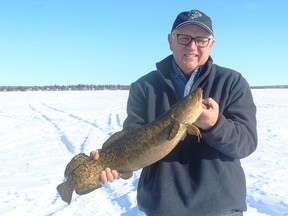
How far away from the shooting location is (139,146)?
2.87m

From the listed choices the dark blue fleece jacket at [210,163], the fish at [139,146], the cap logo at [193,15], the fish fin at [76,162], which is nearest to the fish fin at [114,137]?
the fish at [139,146]

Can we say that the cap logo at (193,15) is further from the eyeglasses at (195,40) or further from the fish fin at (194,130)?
the fish fin at (194,130)

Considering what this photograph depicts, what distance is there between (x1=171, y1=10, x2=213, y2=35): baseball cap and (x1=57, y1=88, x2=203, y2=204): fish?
493mm

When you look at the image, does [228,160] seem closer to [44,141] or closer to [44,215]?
[44,215]

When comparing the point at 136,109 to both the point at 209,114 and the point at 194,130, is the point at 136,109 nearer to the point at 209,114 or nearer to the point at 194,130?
the point at 194,130

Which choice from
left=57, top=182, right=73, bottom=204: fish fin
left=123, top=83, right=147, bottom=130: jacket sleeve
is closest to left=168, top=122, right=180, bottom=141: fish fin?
left=123, top=83, right=147, bottom=130: jacket sleeve

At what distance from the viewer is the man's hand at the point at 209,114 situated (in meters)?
2.52

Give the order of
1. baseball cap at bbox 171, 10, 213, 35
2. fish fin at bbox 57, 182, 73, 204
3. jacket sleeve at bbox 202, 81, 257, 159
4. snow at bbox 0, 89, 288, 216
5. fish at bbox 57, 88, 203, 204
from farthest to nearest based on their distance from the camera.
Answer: snow at bbox 0, 89, 288, 216 → fish fin at bbox 57, 182, 73, 204 → baseball cap at bbox 171, 10, 213, 35 → fish at bbox 57, 88, 203, 204 → jacket sleeve at bbox 202, 81, 257, 159

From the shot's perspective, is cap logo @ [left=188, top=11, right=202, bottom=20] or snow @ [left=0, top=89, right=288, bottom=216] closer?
cap logo @ [left=188, top=11, right=202, bottom=20]

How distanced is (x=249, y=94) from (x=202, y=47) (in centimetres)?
47

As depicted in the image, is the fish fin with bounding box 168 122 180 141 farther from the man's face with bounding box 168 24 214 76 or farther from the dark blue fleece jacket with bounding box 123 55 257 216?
the man's face with bounding box 168 24 214 76

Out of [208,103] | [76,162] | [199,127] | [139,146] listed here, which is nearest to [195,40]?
[208,103]

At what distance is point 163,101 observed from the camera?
115 inches

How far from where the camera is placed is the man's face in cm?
281
